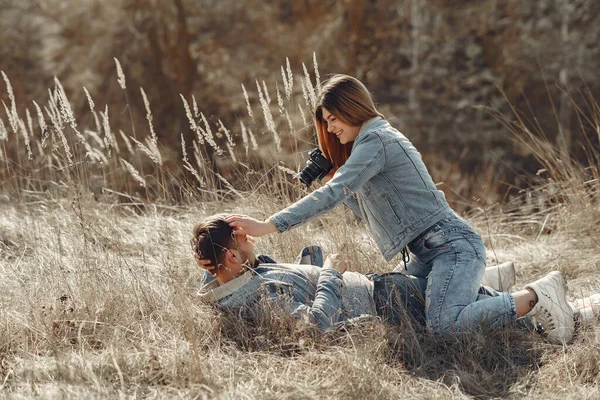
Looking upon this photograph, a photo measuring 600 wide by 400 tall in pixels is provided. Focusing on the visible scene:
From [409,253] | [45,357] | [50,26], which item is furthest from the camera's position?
[50,26]

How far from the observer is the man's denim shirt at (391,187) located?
9.94ft

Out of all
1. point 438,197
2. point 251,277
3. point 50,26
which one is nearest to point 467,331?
point 438,197

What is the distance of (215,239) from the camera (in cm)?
297

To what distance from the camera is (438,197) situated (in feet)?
10.4

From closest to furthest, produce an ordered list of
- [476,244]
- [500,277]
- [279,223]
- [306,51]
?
1. [279,223]
2. [476,244]
3. [500,277]
4. [306,51]

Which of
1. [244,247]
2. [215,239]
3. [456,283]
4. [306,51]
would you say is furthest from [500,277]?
[306,51]

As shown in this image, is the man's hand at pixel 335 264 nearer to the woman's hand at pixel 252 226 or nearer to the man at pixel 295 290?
the man at pixel 295 290

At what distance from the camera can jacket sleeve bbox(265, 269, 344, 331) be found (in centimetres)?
291

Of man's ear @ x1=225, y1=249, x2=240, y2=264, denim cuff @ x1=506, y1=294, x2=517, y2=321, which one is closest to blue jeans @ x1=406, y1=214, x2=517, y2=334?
denim cuff @ x1=506, y1=294, x2=517, y2=321

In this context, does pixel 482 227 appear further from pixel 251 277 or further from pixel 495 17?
pixel 495 17

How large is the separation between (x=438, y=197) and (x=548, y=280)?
53 cm

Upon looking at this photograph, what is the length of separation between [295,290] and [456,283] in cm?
62

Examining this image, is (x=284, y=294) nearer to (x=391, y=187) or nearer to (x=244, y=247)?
(x=244, y=247)

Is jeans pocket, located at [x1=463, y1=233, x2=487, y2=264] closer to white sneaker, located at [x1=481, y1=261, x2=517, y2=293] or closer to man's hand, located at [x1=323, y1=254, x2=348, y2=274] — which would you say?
white sneaker, located at [x1=481, y1=261, x2=517, y2=293]
